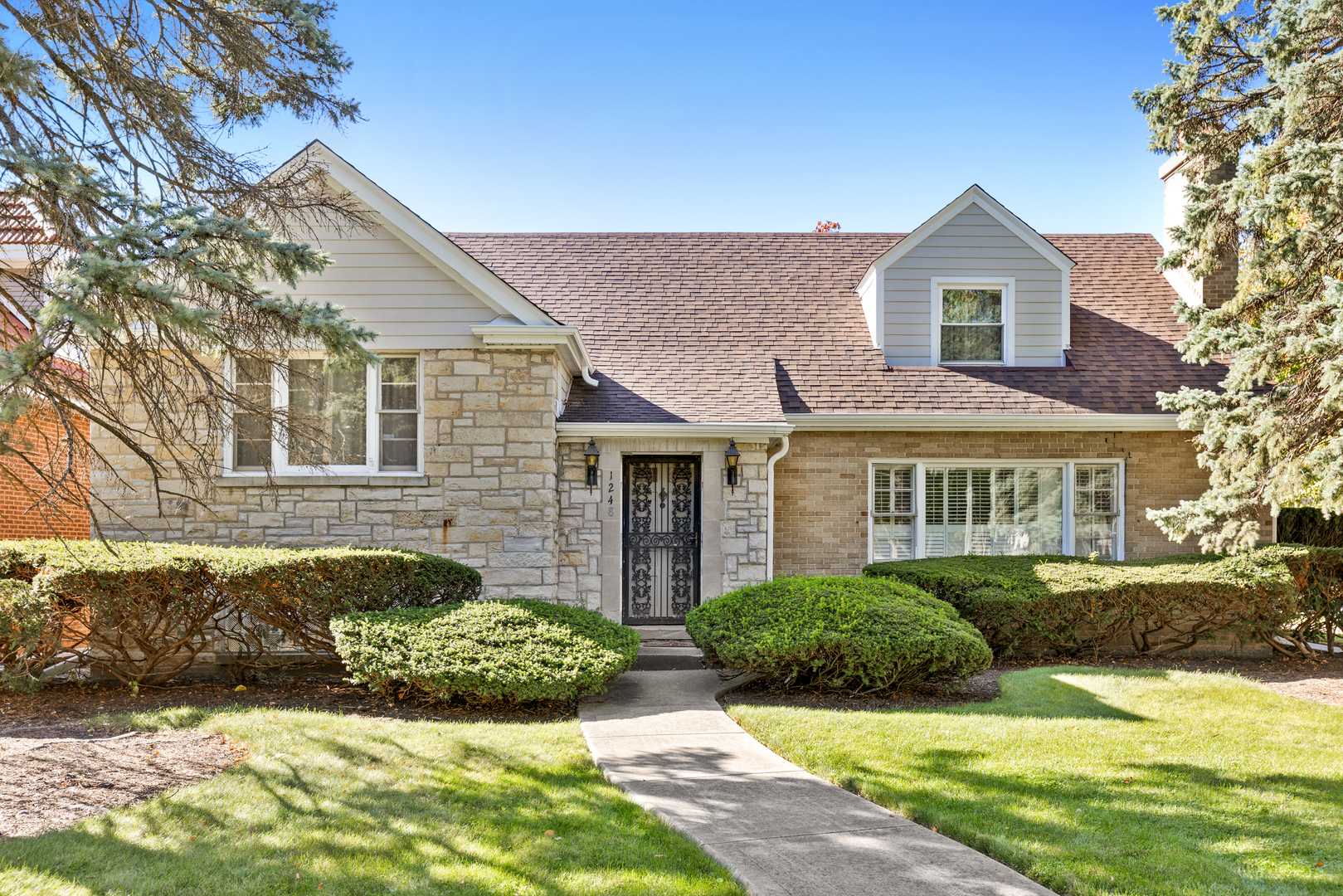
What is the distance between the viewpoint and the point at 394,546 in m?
8.98

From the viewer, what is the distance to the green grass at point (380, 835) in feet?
11.9

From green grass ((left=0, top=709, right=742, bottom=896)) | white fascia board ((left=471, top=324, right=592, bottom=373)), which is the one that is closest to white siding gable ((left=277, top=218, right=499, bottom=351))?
white fascia board ((left=471, top=324, right=592, bottom=373))

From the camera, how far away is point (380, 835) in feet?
13.6

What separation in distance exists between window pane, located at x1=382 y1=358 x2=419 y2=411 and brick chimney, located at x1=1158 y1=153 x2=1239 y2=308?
10.5 metres

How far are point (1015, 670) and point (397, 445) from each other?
287 inches

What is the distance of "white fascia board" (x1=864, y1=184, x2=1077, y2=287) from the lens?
1195 cm

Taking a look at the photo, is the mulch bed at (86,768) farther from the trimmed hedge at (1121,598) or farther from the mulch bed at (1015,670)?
the trimmed hedge at (1121,598)

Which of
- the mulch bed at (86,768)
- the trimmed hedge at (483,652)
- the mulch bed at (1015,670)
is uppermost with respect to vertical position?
the trimmed hedge at (483,652)

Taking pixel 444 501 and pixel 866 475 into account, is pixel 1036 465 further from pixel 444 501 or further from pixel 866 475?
pixel 444 501

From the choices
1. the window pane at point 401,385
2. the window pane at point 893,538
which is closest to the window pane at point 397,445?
the window pane at point 401,385

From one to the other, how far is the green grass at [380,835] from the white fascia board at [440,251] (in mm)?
5131

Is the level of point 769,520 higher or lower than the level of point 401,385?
lower

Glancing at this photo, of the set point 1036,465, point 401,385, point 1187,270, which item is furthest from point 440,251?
point 1187,270

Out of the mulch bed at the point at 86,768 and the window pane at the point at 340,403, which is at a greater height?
the window pane at the point at 340,403
